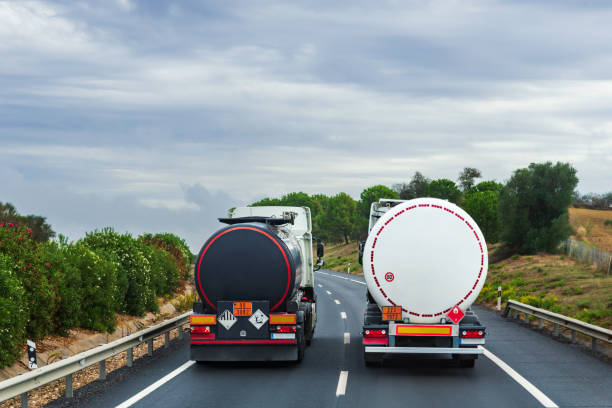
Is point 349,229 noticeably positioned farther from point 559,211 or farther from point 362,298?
point 362,298

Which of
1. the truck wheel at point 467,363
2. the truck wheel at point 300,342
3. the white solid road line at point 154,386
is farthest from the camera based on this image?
the truck wheel at point 300,342

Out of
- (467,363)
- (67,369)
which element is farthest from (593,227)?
(67,369)

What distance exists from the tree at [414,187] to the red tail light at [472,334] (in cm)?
11690

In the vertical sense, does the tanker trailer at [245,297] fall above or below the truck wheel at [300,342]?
above

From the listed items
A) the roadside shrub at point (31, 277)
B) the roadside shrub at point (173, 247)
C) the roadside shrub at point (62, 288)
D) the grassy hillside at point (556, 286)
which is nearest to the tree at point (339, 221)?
the grassy hillside at point (556, 286)

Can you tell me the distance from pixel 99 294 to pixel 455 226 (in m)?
9.41

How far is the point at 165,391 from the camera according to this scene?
10.6 meters

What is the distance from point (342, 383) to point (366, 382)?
44 cm

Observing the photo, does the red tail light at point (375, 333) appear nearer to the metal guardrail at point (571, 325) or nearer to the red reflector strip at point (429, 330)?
the red reflector strip at point (429, 330)

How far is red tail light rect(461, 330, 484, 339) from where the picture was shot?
469 inches

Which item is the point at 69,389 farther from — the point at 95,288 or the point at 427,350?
the point at 427,350

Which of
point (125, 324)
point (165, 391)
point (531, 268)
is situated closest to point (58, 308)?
point (125, 324)

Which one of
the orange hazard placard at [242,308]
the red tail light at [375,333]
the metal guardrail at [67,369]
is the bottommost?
the metal guardrail at [67,369]

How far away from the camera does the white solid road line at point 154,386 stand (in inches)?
381
